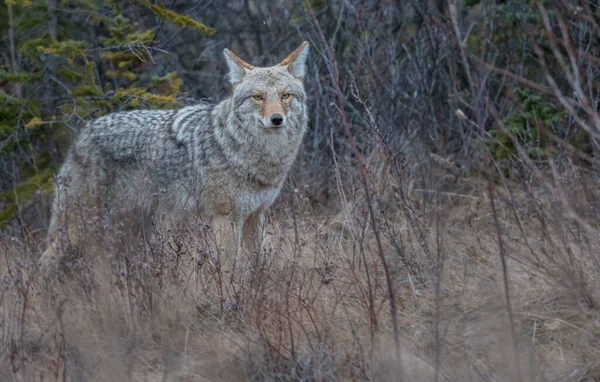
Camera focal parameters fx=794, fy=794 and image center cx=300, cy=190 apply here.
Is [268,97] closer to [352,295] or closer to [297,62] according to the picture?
[297,62]

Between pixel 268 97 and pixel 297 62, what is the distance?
570 millimetres

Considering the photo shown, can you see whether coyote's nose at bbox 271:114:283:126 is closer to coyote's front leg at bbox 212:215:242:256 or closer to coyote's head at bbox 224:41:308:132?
coyote's head at bbox 224:41:308:132

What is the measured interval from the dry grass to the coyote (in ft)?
2.88

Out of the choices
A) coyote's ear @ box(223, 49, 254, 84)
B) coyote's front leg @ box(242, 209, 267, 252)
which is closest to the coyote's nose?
coyote's ear @ box(223, 49, 254, 84)

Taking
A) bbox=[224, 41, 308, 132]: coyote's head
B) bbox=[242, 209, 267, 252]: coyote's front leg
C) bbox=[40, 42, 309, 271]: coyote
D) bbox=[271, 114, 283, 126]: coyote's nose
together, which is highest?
bbox=[224, 41, 308, 132]: coyote's head

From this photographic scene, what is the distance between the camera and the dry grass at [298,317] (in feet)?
12.0

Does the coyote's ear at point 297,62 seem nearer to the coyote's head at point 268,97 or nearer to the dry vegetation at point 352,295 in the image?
the coyote's head at point 268,97

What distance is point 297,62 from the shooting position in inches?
249

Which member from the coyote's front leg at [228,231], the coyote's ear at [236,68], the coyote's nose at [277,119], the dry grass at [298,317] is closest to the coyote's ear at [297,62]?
the coyote's ear at [236,68]

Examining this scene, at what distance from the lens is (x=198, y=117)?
6.55 meters

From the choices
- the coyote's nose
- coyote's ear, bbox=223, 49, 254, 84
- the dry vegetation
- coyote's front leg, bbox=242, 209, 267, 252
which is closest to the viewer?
the dry vegetation

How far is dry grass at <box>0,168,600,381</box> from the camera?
12.0 feet

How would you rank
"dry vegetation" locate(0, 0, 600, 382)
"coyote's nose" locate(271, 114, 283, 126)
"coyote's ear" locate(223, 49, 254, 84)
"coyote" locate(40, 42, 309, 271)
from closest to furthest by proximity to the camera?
1. "dry vegetation" locate(0, 0, 600, 382)
2. "coyote's nose" locate(271, 114, 283, 126)
3. "coyote" locate(40, 42, 309, 271)
4. "coyote's ear" locate(223, 49, 254, 84)

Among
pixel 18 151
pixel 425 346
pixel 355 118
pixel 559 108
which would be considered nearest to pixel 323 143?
pixel 355 118
